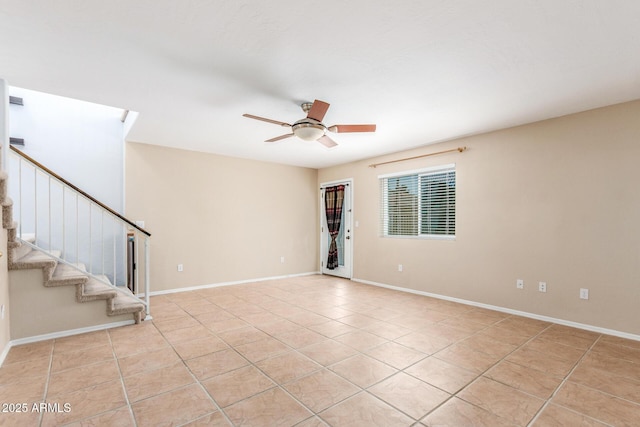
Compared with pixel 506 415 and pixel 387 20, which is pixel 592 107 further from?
pixel 506 415

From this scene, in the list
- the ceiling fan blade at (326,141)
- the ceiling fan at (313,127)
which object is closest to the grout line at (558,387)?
the ceiling fan at (313,127)

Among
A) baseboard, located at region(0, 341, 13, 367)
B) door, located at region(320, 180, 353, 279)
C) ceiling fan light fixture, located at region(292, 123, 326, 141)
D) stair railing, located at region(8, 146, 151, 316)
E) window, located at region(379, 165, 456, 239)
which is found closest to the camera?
baseboard, located at region(0, 341, 13, 367)

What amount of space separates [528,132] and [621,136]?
2.78 ft

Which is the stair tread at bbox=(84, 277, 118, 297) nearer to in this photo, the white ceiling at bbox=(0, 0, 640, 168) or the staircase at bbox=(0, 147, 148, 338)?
the staircase at bbox=(0, 147, 148, 338)

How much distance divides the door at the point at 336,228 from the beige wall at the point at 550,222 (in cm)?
161

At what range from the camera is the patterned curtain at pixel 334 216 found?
6.32 meters

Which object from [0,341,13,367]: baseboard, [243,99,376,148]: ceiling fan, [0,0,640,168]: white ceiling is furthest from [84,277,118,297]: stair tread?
[243,99,376,148]: ceiling fan

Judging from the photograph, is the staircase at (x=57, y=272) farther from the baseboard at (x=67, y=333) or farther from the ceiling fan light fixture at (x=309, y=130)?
the ceiling fan light fixture at (x=309, y=130)

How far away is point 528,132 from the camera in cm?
377

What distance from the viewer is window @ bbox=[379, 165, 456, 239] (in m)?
4.63

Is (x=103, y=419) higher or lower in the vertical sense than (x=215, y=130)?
lower

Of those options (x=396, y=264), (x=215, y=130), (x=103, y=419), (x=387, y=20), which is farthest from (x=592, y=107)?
(x=103, y=419)

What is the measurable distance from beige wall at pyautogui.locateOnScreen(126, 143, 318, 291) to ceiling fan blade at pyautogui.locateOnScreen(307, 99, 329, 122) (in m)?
3.18

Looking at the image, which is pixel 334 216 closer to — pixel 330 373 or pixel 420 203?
pixel 420 203
